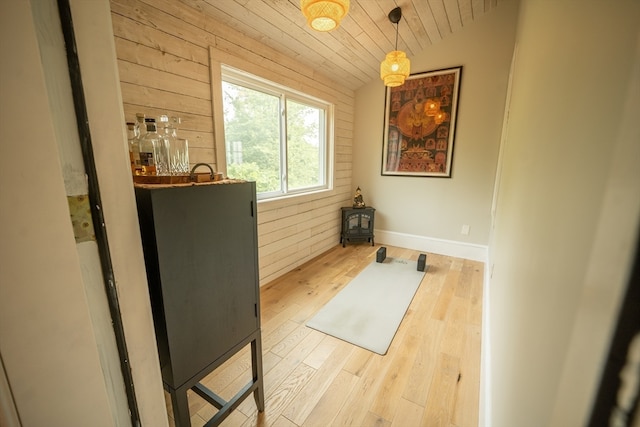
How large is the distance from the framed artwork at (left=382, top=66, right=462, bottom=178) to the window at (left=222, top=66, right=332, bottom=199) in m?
0.90

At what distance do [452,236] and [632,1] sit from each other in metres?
3.37

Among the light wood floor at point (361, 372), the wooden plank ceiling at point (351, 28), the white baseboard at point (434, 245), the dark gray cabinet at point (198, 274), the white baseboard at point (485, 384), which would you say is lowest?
the light wood floor at point (361, 372)

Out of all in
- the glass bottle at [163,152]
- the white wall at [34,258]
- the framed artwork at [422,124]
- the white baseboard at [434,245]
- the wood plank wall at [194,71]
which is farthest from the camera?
the white baseboard at [434,245]

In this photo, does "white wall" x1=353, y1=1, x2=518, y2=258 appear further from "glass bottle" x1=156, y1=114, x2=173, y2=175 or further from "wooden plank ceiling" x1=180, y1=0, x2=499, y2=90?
"glass bottle" x1=156, y1=114, x2=173, y2=175

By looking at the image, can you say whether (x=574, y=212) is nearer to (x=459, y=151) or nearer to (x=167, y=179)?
(x=167, y=179)

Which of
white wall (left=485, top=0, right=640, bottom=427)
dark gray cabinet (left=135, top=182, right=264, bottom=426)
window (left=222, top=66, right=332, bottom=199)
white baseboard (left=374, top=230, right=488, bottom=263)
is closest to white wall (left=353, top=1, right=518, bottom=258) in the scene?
white baseboard (left=374, top=230, right=488, bottom=263)

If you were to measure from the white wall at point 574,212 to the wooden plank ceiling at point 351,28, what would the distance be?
64.6 inches

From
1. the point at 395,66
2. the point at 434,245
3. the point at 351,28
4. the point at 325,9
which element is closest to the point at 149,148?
the point at 325,9

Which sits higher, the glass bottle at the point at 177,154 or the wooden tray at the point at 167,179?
the glass bottle at the point at 177,154

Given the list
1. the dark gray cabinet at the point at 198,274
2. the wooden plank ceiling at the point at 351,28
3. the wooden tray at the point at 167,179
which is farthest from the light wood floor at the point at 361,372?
the wooden plank ceiling at the point at 351,28

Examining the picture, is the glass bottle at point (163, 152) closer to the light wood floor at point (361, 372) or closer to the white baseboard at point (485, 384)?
the light wood floor at point (361, 372)

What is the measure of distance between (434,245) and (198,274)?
3.27 m

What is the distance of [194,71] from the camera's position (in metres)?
1.74

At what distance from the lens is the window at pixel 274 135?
2.18 m
